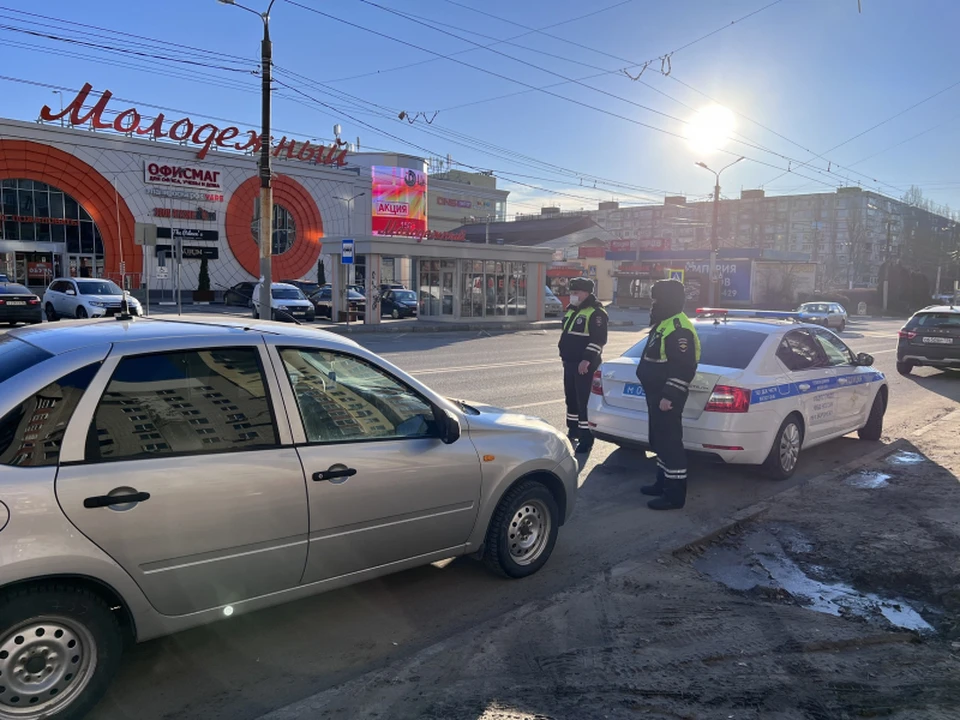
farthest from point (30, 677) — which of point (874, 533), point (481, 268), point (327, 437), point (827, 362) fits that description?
point (481, 268)

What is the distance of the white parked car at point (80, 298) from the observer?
23797mm

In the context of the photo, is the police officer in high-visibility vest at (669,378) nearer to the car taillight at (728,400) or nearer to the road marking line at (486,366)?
the car taillight at (728,400)

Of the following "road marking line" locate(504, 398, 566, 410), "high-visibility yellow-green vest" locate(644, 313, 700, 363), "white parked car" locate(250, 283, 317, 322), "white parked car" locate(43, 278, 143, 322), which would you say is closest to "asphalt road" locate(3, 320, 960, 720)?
"high-visibility yellow-green vest" locate(644, 313, 700, 363)

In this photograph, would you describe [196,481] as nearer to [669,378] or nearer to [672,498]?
[669,378]

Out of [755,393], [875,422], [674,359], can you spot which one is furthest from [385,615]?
[875,422]

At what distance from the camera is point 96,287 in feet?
80.9

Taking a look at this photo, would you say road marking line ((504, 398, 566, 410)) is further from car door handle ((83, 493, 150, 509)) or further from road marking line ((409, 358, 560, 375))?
car door handle ((83, 493, 150, 509))

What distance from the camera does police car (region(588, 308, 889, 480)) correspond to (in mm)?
6352

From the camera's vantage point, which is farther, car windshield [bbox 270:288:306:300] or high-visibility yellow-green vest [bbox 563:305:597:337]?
car windshield [bbox 270:288:306:300]

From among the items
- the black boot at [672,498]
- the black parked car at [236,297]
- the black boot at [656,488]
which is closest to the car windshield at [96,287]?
the black parked car at [236,297]

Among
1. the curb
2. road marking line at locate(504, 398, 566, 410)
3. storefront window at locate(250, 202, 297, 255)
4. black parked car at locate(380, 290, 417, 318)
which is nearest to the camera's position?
the curb

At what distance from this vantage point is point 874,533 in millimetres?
5484

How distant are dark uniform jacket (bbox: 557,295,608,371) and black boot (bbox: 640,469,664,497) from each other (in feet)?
5.85

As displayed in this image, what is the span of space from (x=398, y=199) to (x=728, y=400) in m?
56.4
